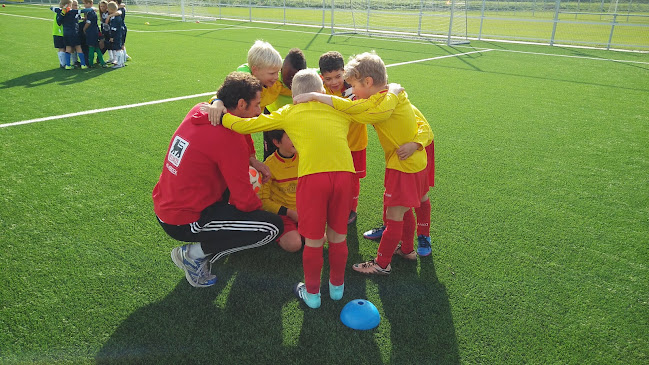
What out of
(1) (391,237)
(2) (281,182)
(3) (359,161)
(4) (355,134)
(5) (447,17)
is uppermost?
(5) (447,17)

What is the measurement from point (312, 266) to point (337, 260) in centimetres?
17

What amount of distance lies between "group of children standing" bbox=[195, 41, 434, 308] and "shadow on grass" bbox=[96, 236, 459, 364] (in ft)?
0.58

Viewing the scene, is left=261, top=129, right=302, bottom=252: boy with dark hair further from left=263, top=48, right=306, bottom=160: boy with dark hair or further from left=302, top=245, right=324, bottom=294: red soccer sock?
left=302, top=245, right=324, bottom=294: red soccer sock

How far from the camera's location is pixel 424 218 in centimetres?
346

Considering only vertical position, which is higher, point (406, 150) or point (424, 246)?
point (406, 150)

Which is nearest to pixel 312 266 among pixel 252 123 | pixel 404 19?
pixel 252 123

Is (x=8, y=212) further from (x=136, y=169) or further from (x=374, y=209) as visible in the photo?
(x=374, y=209)

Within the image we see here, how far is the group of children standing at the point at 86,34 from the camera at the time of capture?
10.1 m

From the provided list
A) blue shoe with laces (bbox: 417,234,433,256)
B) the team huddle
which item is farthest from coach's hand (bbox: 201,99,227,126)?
blue shoe with laces (bbox: 417,234,433,256)

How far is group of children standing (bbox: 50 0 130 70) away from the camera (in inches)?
398

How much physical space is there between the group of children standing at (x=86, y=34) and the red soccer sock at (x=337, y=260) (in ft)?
32.1

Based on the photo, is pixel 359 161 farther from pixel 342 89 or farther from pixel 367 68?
pixel 367 68

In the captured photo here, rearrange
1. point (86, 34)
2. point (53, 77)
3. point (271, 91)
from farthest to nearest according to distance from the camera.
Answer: point (86, 34) < point (53, 77) < point (271, 91)

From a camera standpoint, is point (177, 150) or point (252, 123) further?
point (177, 150)
